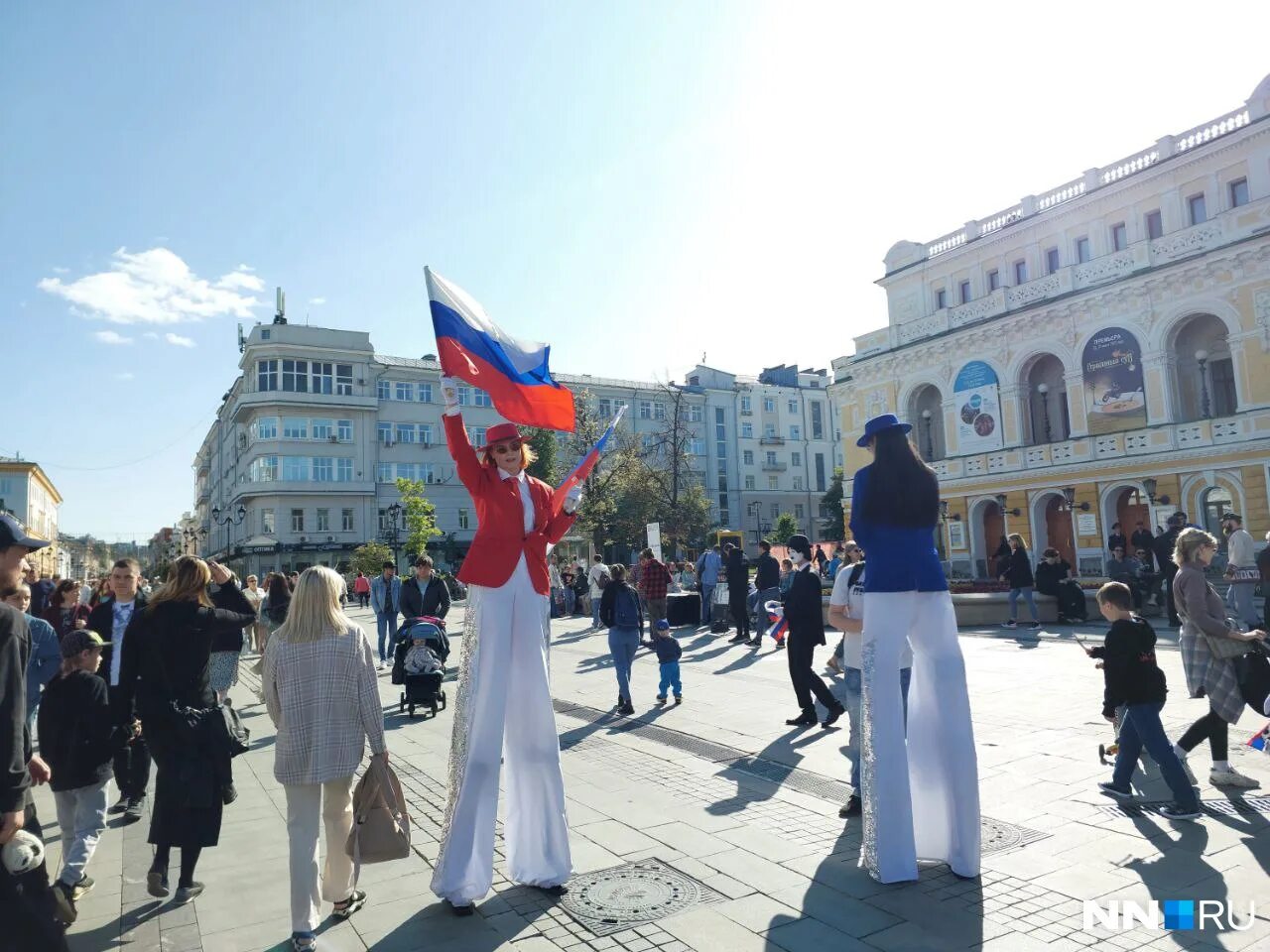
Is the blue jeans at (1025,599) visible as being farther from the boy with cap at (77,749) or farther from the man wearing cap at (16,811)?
the man wearing cap at (16,811)

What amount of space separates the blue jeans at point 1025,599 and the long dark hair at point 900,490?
14.4 meters

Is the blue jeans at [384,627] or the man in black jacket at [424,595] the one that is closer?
the man in black jacket at [424,595]

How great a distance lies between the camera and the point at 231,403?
70188 millimetres

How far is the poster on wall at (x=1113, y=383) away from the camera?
1156 inches

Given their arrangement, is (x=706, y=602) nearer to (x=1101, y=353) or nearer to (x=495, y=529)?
(x=495, y=529)

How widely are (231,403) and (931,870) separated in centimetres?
7403

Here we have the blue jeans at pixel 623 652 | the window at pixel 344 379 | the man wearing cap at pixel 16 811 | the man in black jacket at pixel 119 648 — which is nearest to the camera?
the man wearing cap at pixel 16 811

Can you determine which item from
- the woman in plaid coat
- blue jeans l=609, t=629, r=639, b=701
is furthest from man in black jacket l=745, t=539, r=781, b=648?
the woman in plaid coat

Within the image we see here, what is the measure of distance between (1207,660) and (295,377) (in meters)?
57.1

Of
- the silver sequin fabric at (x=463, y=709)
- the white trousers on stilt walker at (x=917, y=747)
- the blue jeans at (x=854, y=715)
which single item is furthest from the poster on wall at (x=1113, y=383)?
the silver sequin fabric at (x=463, y=709)

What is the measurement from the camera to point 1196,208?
29.2 meters

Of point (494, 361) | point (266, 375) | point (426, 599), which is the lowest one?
point (426, 599)

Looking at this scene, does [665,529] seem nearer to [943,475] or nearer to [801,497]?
[943,475]

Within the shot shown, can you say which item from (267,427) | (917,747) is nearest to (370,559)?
(267,427)
